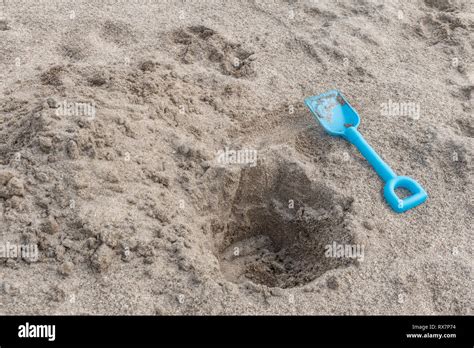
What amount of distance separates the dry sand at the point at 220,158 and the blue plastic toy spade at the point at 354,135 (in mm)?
44

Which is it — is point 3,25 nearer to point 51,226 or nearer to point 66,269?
point 51,226

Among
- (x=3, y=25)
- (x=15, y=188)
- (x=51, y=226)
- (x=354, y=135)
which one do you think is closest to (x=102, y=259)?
(x=51, y=226)

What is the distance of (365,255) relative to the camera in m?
1.98

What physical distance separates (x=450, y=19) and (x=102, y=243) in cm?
247

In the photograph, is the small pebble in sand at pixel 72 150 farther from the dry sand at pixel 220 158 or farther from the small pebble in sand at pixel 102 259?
the small pebble in sand at pixel 102 259

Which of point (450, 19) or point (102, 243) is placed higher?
point (450, 19)

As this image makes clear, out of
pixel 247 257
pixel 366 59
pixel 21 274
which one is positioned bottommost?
pixel 247 257

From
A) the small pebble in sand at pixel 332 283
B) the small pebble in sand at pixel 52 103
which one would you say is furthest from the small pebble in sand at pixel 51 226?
the small pebble in sand at pixel 332 283

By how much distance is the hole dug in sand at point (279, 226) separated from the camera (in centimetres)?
210

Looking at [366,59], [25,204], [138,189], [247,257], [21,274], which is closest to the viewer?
[21,274]

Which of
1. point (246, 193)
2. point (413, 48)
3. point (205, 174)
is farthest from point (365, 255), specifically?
point (413, 48)

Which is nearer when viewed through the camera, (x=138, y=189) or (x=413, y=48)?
(x=138, y=189)

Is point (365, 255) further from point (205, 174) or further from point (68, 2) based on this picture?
point (68, 2)

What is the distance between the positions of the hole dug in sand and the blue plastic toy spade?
0.22 meters
